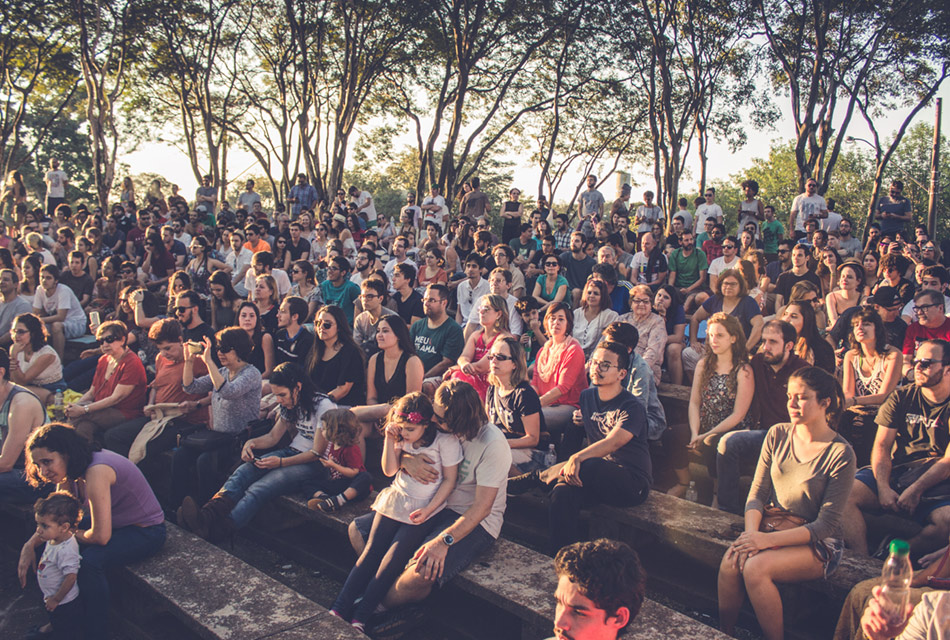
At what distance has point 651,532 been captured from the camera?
443cm

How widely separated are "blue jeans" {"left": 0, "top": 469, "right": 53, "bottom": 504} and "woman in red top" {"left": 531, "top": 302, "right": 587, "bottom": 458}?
4.03m

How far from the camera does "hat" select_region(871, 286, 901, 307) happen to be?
6707mm

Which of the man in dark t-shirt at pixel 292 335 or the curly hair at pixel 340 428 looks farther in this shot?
the man in dark t-shirt at pixel 292 335

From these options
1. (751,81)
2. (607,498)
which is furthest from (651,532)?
(751,81)

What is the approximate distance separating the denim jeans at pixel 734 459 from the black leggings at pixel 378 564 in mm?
2026

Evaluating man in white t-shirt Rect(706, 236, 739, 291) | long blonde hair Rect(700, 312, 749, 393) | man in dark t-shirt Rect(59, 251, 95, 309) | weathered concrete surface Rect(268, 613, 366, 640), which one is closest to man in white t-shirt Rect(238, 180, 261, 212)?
man in dark t-shirt Rect(59, 251, 95, 309)

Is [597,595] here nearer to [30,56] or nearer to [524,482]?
[524,482]

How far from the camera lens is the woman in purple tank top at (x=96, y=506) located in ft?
14.4

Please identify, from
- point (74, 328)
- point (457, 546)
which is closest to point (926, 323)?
point (457, 546)

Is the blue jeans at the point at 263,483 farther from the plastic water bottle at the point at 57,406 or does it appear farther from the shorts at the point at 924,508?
the shorts at the point at 924,508

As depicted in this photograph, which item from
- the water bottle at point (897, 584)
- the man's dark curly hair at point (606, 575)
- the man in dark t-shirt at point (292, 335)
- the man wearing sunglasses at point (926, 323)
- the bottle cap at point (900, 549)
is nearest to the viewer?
the man's dark curly hair at point (606, 575)

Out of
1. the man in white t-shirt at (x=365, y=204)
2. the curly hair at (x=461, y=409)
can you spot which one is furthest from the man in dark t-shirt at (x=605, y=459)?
the man in white t-shirt at (x=365, y=204)

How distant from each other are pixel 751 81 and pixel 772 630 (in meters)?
22.0

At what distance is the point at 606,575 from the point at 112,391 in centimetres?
593
